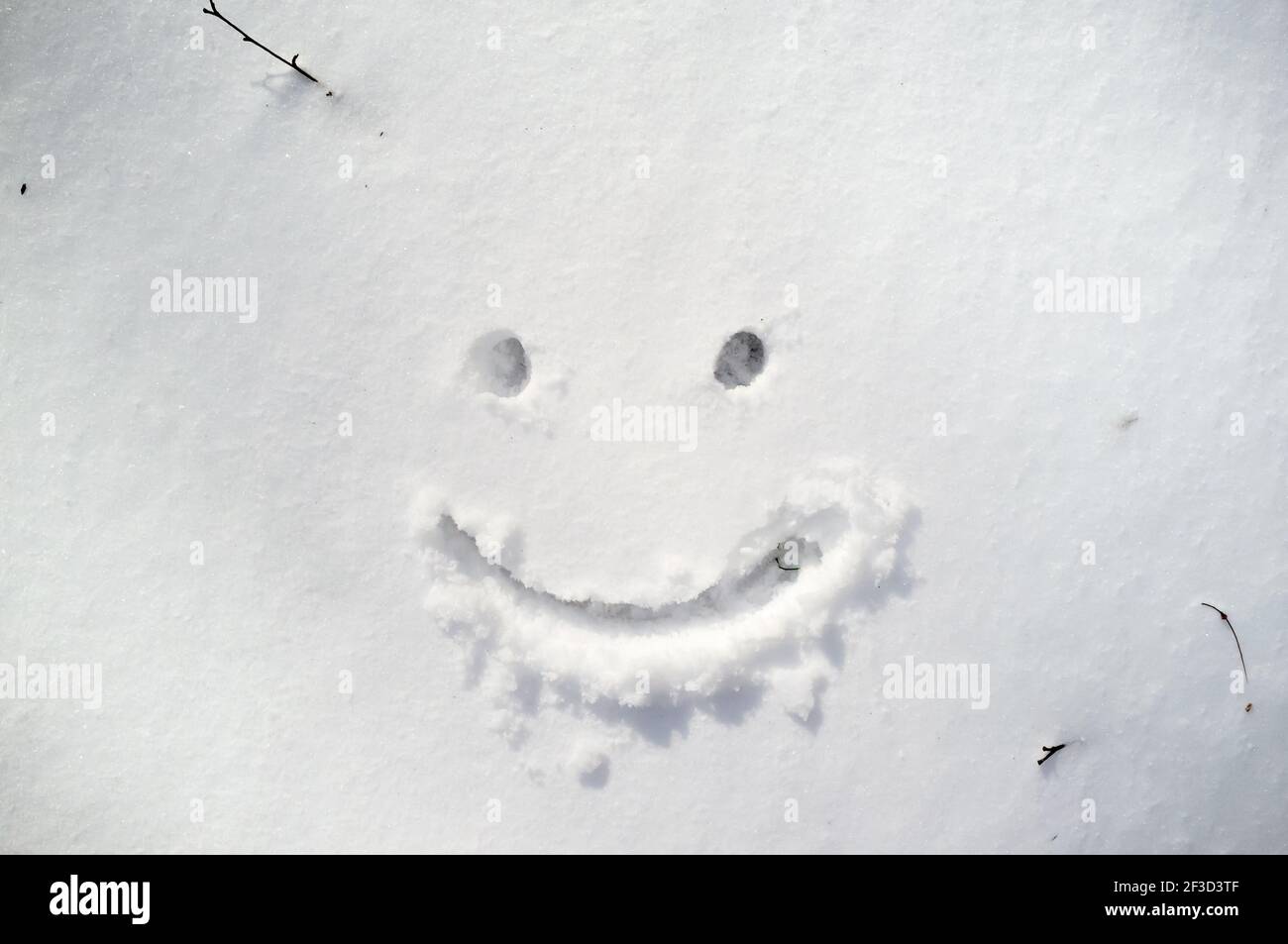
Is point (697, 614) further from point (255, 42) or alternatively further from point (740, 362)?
point (255, 42)

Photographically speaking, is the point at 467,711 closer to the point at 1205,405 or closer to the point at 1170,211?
the point at 1205,405

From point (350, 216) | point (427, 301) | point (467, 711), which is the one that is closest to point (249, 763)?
point (467, 711)

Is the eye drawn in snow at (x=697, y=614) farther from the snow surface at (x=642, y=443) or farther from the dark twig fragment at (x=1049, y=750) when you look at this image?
the dark twig fragment at (x=1049, y=750)


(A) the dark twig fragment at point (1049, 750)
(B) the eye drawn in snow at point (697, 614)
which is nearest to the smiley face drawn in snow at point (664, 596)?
(B) the eye drawn in snow at point (697, 614)

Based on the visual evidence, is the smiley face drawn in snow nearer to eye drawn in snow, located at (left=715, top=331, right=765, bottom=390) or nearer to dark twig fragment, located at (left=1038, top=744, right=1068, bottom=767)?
eye drawn in snow, located at (left=715, top=331, right=765, bottom=390)

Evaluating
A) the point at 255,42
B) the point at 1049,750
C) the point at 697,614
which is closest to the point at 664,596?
the point at 697,614
